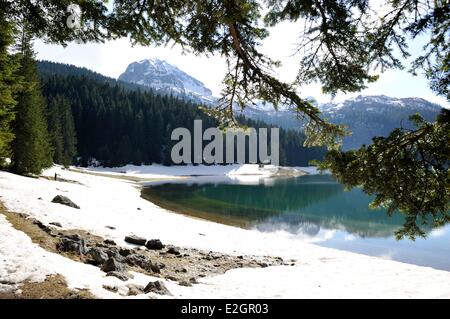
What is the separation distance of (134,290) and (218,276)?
3.86 m

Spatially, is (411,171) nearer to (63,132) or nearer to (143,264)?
(143,264)

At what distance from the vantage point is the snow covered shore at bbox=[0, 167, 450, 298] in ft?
25.1

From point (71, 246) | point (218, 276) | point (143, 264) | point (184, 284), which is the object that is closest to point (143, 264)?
point (143, 264)

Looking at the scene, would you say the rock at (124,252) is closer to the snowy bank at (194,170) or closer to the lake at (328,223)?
the lake at (328,223)

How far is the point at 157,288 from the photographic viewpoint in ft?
25.0

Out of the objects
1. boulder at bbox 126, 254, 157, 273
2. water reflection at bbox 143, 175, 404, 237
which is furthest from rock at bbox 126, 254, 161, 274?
water reflection at bbox 143, 175, 404, 237

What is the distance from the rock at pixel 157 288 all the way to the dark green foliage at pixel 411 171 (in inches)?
183

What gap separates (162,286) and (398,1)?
7131mm

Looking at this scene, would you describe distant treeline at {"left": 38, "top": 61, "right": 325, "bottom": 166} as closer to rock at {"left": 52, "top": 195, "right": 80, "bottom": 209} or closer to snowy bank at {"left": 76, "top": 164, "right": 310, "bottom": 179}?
snowy bank at {"left": 76, "top": 164, "right": 310, "bottom": 179}

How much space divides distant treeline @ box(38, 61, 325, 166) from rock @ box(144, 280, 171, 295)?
7873cm

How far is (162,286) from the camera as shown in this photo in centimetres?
776

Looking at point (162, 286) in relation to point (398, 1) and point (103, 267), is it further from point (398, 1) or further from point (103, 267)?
point (398, 1)

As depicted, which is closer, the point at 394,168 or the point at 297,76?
the point at 394,168
